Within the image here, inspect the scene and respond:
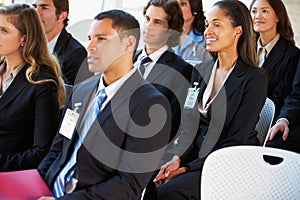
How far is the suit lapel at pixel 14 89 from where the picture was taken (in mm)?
2146

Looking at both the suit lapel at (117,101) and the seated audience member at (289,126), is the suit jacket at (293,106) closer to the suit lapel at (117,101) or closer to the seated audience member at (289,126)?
the seated audience member at (289,126)

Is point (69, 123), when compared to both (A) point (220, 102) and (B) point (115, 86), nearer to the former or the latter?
(B) point (115, 86)

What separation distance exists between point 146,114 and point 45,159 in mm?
617

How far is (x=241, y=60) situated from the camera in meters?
Answer: 2.41

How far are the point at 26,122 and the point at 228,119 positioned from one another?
99 cm

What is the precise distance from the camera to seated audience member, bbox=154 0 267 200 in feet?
7.28

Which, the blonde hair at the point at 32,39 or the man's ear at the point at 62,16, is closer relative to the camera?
the blonde hair at the point at 32,39

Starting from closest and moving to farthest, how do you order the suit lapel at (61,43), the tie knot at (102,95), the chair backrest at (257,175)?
1. the chair backrest at (257,175)
2. the tie knot at (102,95)
3. the suit lapel at (61,43)

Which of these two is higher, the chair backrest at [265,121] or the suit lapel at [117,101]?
the suit lapel at [117,101]

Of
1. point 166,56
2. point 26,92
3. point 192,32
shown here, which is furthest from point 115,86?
point 192,32

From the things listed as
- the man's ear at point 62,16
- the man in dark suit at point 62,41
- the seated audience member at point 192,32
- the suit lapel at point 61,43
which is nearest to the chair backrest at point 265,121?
the seated audience member at point 192,32

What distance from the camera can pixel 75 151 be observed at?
71.4 inches

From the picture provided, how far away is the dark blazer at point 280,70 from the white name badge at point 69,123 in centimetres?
160

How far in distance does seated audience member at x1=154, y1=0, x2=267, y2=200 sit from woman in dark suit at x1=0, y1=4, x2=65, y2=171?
61cm
